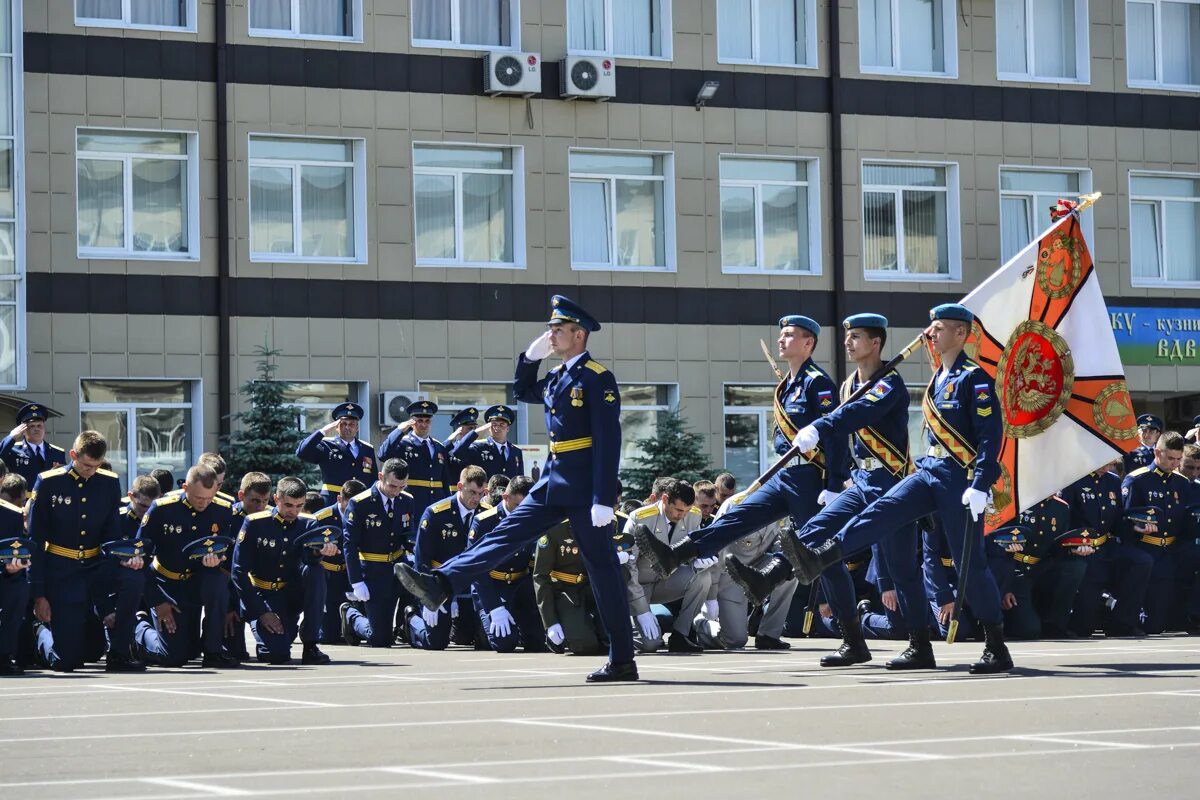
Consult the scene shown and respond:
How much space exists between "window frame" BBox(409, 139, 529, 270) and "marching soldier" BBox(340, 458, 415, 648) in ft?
32.9

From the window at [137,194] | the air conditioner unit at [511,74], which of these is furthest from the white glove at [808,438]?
the air conditioner unit at [511,74]

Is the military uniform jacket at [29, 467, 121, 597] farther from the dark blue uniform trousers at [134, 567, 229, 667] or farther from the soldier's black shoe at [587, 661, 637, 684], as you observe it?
the soldier's black shoe at [587, 661, 637, 684]

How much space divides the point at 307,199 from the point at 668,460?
5.83 metres

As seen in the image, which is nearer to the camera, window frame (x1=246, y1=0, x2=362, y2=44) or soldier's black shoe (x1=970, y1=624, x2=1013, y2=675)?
soldier's black shoe (x1=970, y1=624, x2=1013, y2=675)

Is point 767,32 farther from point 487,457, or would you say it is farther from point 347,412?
point 347,412

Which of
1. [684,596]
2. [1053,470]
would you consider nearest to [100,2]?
[684,596]

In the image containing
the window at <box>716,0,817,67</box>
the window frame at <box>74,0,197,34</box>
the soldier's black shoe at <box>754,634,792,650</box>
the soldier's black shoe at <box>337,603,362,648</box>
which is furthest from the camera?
the window at <box>716,0,817,67</box>

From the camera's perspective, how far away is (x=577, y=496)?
1204 cm

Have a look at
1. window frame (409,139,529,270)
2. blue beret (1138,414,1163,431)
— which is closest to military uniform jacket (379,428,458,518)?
window frame (409,139,529,270)

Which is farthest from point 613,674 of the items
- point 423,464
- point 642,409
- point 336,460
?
point 642,409

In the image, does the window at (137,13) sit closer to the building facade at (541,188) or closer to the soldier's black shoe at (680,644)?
the building facade at (541,188)

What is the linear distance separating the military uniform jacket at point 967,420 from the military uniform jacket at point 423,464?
32.4ft

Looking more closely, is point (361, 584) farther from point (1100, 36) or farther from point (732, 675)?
point (1100, 36)

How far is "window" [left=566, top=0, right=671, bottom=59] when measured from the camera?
2912 cm
